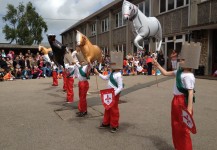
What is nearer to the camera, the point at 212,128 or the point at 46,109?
the point at 212,128

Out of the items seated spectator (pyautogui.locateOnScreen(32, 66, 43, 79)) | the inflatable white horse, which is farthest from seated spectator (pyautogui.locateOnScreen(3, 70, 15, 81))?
the inflatable white horse

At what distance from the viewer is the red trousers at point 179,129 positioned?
3.90 meters

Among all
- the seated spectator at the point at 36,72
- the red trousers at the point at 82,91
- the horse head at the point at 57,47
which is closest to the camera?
the red trousers at the point at 82,91

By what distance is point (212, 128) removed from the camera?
5.60m

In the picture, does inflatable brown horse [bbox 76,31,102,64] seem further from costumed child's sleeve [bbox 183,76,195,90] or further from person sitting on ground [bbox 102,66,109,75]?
person sitting on ground [bbox 102,66,109,75]

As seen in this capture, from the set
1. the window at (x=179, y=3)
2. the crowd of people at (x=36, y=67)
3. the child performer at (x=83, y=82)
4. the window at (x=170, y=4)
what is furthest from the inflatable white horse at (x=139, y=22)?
the window at (x=170, y=4)

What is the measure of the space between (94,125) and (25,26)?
4526 centimetres

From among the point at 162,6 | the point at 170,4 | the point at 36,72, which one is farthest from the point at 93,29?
the point at 36,72

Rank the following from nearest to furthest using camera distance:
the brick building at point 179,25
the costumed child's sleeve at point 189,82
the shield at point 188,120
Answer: the shield at point 188,120 < the costumed child's sleeve at point 189,82 < the brick building at point 179,25

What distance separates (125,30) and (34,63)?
10601 mm

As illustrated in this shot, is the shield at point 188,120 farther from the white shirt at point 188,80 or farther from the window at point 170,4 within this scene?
the window at point 170,4

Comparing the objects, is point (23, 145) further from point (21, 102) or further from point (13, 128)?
point (21, 102)

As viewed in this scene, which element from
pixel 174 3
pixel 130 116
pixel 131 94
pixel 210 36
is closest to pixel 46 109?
pixel 130 116

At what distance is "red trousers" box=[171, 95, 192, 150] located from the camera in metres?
3.90
